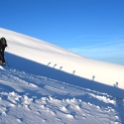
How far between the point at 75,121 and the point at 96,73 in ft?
87.0

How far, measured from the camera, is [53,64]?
32.1 meters

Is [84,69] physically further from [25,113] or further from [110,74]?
→ [25,113]

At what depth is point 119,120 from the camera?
22.0ft

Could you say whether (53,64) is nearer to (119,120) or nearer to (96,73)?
(96,73)

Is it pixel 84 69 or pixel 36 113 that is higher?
pixel 84 69

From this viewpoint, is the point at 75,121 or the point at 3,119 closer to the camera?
the point at 3,119

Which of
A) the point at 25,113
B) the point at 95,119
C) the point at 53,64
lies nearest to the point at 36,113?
the point at 25,113

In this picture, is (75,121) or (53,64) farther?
(53,64)

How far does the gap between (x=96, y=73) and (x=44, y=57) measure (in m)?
8.71

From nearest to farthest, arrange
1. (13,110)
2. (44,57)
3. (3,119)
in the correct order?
(3,119) < (13,110) < (44,57)

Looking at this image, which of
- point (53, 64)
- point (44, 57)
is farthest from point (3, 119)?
point (44, 57)

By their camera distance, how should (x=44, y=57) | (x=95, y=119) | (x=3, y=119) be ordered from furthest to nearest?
(x=44, y=57) → (x=95, y=119) → (x=3, y=119)

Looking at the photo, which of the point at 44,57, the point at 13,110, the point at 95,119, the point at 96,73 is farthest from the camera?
the point at 44,57

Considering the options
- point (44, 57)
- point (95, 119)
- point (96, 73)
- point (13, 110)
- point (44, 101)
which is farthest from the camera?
point (44, 57)
